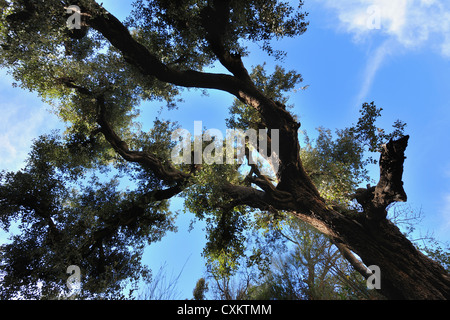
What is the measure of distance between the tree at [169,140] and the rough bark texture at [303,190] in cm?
4

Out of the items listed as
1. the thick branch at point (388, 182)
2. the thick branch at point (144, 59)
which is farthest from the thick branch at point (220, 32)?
the thick branch at point (388, 182)

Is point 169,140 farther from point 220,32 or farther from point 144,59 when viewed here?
point 220,32

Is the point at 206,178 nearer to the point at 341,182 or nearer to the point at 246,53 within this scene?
the point at 341,182

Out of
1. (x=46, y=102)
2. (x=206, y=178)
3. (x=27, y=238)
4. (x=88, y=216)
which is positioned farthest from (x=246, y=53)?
(x=27, y=238)

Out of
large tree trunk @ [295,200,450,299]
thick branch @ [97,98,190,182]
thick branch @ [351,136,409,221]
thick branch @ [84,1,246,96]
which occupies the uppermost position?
thick branch @ [84,1,246,96]

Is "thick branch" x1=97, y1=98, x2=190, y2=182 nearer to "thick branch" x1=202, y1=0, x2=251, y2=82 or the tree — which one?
the tree

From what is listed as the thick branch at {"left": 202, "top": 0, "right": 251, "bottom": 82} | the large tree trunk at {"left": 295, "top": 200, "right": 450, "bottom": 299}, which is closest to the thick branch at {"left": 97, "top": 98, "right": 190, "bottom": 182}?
the thick branch at {"left": 202, "top": 0, "right": 251, "bottom": 82}

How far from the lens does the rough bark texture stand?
23.7 feet

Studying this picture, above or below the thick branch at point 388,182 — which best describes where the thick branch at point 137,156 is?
above

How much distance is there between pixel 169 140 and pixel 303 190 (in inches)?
383

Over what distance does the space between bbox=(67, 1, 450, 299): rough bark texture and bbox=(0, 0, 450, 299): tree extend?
0.13ft

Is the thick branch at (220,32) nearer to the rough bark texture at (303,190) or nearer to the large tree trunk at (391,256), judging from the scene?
the rough bark texture at (303,190)

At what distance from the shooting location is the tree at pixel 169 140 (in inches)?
325
